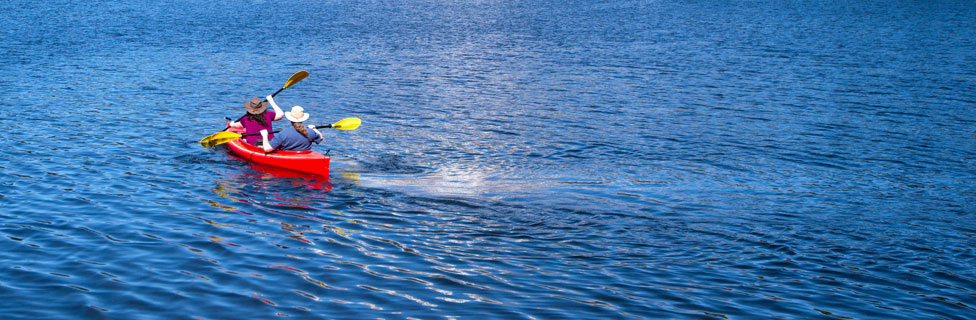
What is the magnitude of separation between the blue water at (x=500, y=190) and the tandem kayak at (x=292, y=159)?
9.6 inches

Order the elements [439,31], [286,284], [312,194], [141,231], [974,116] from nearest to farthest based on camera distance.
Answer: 1. [286,284]
2. [141,231]
3. [312,194]
4. [974,116]
5. [439,31]

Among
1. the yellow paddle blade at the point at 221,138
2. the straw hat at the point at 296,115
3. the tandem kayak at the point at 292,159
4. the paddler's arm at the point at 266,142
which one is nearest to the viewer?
the tandem kayak at the point at 292,159

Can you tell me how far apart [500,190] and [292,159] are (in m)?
4.52

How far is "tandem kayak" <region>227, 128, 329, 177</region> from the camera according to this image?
54.7ft

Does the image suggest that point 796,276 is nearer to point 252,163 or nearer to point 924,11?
point 252,163

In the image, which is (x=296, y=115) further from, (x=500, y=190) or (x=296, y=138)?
(x=500, y=190)

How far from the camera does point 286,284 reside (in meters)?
10.4

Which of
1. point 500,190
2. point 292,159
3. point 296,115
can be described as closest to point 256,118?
point 296,115

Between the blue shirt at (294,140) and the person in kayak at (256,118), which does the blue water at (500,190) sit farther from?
the person in kayak at (256,118)

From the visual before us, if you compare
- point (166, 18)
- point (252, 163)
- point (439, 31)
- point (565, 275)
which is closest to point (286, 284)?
point (565, 275)

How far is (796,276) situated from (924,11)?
68586 mm

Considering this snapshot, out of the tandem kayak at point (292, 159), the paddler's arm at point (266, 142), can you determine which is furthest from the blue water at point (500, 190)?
the paddler's arm at point (266, 142)

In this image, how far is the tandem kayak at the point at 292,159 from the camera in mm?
16688

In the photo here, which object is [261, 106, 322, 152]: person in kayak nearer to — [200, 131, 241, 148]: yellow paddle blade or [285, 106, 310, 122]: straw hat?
[285, 106, 310, 122]: straw hat
